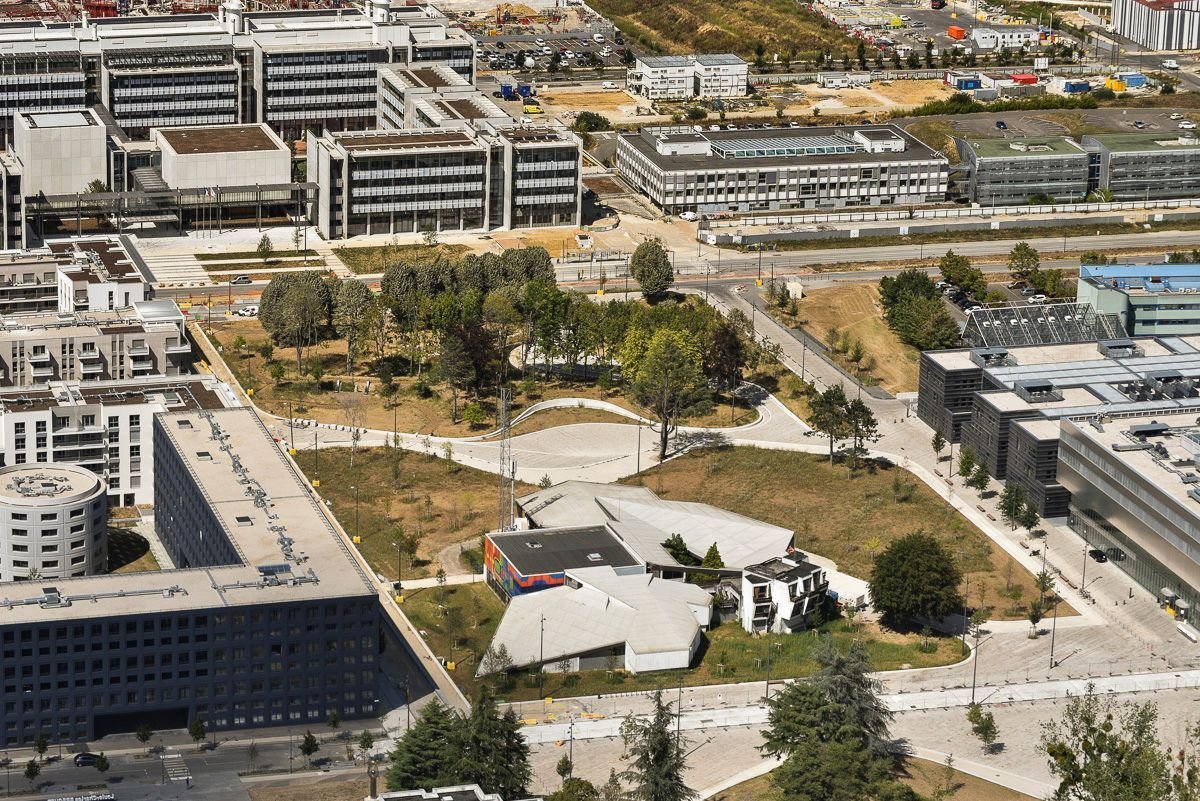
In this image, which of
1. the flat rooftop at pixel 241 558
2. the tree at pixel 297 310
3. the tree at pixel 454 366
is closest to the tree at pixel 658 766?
the flat rooftop at pixel 241 558

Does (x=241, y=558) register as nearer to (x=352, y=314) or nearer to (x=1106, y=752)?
(x=1106, y=752)

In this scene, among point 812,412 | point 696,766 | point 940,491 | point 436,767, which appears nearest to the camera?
point 436,767

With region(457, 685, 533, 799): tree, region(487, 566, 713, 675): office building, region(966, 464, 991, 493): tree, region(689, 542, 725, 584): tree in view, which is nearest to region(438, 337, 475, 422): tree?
region(689, 542, 725, 584): tree

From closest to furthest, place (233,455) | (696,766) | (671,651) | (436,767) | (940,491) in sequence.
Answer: (436,767) → (696,766) → (671,651) → (233,455) → (940,491)

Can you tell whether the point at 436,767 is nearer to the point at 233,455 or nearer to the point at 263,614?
the point at 263,614

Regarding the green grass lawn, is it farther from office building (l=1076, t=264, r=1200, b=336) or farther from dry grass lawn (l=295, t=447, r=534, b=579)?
office building (l=1076, t=264, r=1200, b=336)

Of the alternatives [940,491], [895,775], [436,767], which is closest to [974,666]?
[895,775]
